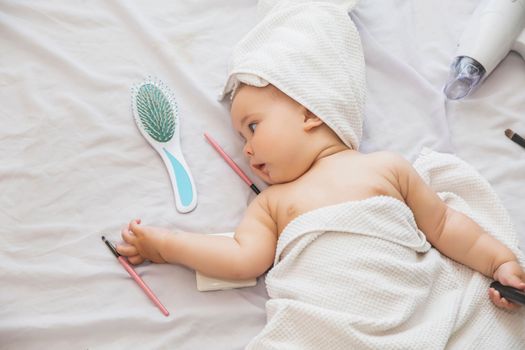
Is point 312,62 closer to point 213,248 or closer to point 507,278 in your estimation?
point 213,248

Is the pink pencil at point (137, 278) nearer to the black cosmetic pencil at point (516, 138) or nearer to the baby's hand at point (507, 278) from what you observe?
the baby's hand at point (507, 278)

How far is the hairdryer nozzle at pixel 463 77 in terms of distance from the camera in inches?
44.9

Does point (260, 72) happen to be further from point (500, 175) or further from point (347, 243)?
point (500, 175)

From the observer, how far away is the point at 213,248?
93 centimetres

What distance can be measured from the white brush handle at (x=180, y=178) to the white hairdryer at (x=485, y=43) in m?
0.60

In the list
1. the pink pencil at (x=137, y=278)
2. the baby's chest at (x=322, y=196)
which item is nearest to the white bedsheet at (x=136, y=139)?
the pink pencil at (x=137, y=278)

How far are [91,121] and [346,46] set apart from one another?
53 centimetres

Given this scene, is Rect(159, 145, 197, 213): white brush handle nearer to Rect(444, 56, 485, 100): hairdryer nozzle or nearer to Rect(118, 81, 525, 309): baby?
Rect(118, 81, 525, 309): baby

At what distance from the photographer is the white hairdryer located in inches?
44.4

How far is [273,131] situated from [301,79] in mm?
114

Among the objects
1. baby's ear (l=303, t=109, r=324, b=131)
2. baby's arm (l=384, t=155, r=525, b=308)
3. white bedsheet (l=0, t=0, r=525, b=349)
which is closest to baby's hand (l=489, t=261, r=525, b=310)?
baby's arm (l=384, t=155, r=525, b=308)

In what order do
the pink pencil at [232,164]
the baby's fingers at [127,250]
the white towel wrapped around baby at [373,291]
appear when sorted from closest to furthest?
the white towel wrapped around baby at [373,291], the baby's fingers at [127,250], the pink pencil at [232,164]

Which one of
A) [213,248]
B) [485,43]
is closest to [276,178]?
[213,248]

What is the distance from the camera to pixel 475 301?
0.91m
